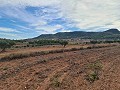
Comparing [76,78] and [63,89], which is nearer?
[63,89]

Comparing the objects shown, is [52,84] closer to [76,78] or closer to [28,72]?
[76,78]

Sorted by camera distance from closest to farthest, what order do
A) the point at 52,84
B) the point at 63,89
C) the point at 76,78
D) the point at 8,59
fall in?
the point at 63,89, the point at 52,84, the point at 76,78, the point at 8,59

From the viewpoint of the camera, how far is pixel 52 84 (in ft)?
45.6

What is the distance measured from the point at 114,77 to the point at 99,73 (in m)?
1.49

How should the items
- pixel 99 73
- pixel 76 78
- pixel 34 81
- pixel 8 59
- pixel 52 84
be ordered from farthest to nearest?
1. pixel 8 59
2. pixel 99 73
3. pixel 76 78
4. pixel 34 81
5. pixel 52 84

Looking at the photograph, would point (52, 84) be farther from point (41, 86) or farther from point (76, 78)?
point (76, 78)

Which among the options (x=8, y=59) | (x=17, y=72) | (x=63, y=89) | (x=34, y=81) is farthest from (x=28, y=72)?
(x=8, y=59)

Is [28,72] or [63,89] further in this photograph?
[28,72]

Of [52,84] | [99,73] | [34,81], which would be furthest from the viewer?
[99,73]

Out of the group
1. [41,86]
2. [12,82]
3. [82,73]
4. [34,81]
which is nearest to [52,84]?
[41,86]

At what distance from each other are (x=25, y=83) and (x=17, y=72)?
397cm

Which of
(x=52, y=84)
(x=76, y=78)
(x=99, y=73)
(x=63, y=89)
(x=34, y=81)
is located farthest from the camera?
(x=99, y=73)

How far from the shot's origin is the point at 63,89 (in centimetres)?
1295

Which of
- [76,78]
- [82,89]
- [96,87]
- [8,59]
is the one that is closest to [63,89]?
[82,89]
